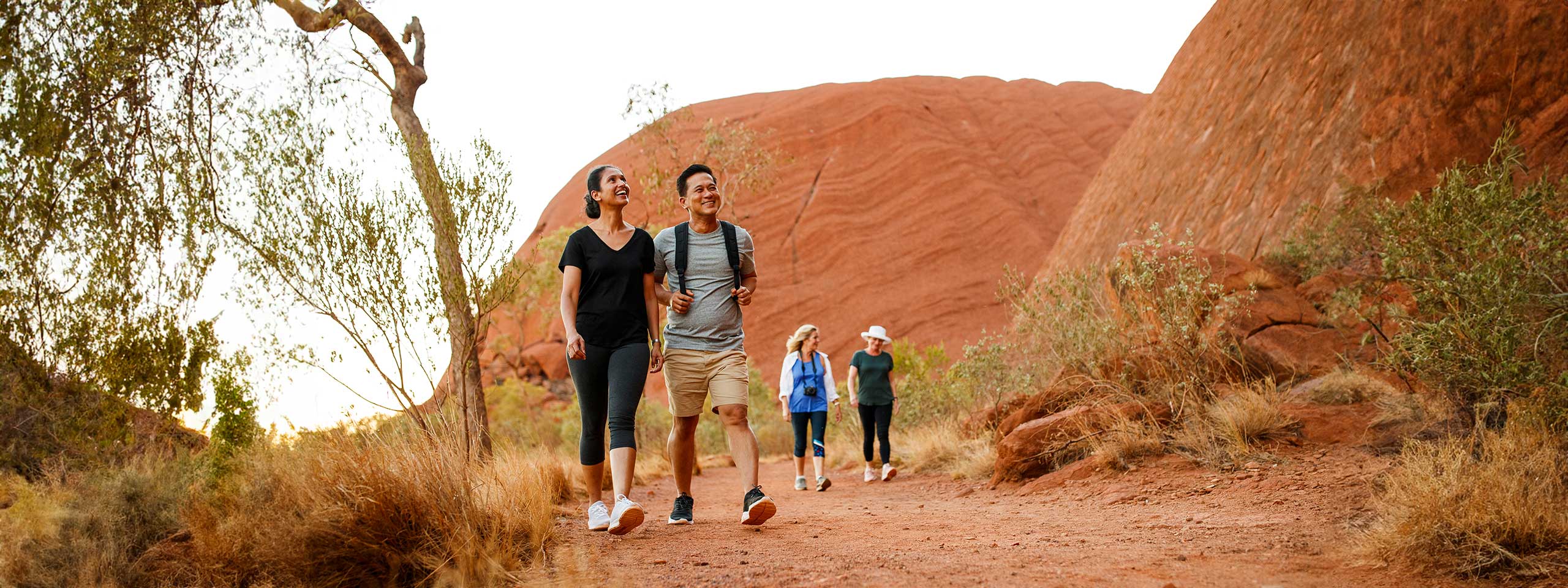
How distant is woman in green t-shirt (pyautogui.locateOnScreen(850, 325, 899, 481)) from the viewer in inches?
403

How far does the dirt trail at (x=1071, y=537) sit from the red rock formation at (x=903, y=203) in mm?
24338

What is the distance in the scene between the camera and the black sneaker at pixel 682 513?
5.39 meters

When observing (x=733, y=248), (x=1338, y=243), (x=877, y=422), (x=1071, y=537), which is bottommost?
(x=877, y=422)

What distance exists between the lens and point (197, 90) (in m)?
Result: 10.3

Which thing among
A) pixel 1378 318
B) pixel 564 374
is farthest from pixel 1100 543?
pixel 564 374

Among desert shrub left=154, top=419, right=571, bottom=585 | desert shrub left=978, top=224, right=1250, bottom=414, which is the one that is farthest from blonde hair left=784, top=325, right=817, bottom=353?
desert shrub left=154, top=419, right=571, bottom=585

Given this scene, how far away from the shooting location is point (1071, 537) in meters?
4.79

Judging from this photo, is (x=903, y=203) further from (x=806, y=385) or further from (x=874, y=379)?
(x=806, y=385)

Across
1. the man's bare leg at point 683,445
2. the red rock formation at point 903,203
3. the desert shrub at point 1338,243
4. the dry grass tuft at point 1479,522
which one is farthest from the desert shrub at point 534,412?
the dry grass tuft at point 1479,522

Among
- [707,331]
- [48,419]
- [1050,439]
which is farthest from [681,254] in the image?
[48,419]

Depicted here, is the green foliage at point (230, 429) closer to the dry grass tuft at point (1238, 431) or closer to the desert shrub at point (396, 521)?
the desert shrub at point (396, 521)

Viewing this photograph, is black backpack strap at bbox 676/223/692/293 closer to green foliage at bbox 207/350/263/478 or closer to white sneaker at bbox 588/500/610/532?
white sneaker at bbox 588/500/610/532

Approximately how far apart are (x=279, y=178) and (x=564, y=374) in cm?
2598

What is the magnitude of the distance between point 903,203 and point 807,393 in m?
28.4
